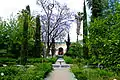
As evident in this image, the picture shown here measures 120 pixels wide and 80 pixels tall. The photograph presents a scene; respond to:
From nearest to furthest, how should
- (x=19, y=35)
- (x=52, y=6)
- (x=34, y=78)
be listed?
(x=34, y=78)
(x=19, y=35)
(x=52, y=6)

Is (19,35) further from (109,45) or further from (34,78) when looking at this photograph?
(109,45)

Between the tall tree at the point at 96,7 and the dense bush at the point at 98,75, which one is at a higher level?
the tall tree at the point at 96,7

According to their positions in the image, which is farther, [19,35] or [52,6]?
[52,6]

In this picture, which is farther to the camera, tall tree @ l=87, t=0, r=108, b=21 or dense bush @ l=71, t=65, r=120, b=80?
tall tree @ l=87, t=0, r=108, b=21

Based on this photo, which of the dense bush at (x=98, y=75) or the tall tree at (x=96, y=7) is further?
the tall tree at (x=96, y=7)

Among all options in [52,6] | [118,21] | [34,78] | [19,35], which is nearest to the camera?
[118,21]

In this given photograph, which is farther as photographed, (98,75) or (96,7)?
(96,7)

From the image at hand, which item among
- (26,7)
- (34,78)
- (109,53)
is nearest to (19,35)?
(26,7)

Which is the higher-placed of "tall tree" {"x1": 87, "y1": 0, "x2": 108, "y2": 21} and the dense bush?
"tall tree" {"x1": 87, "y1": 0, "x2": 108, "y2": 21}

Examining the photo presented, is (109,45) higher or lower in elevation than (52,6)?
lower

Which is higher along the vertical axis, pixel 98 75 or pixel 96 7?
pixel 96 7

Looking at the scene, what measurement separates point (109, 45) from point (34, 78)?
5577mm

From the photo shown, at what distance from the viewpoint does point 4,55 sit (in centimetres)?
4003

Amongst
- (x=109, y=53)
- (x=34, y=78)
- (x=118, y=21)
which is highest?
(x=118, y=21)
